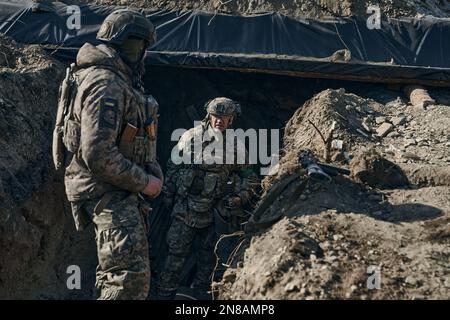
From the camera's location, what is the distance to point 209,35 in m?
8.68

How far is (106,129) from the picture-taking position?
519cm

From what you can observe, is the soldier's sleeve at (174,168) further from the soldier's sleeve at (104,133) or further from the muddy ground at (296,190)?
the soldier's sleeve at (104,133)

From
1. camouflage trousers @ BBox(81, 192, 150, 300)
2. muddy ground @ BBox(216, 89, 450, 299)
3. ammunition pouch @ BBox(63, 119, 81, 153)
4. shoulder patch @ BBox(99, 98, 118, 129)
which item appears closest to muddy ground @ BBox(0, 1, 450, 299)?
muddy ground @ BBox(216, 89, 450, 299)

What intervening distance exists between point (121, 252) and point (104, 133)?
0.91m

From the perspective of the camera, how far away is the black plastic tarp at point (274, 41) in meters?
8.42

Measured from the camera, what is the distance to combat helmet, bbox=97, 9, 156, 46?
561cm

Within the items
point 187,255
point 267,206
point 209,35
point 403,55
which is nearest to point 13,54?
point 209,35

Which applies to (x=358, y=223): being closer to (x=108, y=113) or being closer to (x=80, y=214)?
(x=108, y=113)

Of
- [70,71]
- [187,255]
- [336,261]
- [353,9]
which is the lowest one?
[187,255]

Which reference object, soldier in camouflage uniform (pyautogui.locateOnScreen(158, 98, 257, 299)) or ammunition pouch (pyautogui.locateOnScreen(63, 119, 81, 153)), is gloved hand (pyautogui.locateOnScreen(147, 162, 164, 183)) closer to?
ammunition pouch (pyautogui.locateOnScreen(63, 119, 81, 153))

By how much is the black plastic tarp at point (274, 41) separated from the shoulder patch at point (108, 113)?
10.9 feet

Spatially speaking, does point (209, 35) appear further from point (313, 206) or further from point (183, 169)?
point (313, 206)

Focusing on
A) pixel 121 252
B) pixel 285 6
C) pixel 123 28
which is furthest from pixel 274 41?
pixel 121 252
